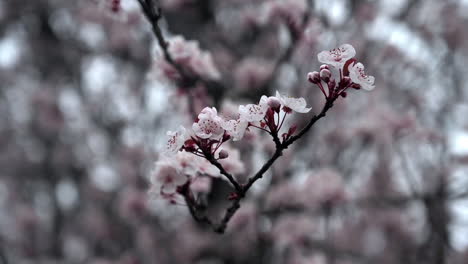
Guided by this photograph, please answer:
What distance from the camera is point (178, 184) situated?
4.90ft

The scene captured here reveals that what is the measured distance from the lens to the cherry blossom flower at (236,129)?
1.27m

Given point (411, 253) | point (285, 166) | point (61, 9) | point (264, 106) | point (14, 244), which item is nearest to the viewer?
point (264, 106)

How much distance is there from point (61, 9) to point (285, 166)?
16.4 feet

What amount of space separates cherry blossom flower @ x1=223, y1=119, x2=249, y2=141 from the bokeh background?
75cm

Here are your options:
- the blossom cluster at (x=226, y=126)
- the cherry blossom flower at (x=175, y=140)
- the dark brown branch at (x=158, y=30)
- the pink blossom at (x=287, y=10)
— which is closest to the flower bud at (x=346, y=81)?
the blossom cluster at (x=226, y=126)

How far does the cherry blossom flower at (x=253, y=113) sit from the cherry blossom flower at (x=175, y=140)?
0.20 m

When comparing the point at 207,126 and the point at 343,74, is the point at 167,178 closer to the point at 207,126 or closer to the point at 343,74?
the point at 207,126

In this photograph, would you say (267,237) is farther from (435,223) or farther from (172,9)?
(172,9)

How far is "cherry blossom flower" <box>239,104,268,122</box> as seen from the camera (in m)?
1.24

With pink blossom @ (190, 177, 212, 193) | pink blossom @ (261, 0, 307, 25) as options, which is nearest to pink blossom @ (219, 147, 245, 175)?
pink blossom @ (190, 177, 212, 193)

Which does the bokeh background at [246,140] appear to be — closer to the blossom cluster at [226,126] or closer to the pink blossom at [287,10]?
the pink blossom at [287,10]

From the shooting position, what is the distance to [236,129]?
129cm

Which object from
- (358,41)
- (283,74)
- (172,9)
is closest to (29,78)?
(172,9)

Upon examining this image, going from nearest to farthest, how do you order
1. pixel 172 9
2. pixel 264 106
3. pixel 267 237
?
pixel 264 106
pixel 267 237
pixel 172 9
